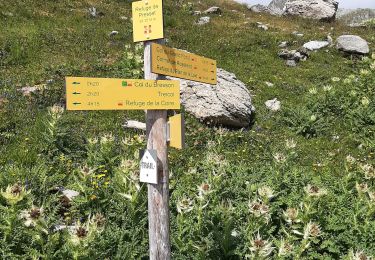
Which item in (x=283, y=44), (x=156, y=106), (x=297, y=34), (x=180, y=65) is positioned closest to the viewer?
(x=156, y=106)

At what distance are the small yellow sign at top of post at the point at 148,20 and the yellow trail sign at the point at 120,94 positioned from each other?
471 mm

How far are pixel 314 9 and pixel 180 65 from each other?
83.2 ft

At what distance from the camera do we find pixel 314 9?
88.1 ft

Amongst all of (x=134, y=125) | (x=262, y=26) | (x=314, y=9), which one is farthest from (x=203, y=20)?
(x=134, y=125)

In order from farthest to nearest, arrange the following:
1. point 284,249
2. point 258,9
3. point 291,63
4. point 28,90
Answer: point 258,9 < point 291,63 < point 28,90 < point 284,249

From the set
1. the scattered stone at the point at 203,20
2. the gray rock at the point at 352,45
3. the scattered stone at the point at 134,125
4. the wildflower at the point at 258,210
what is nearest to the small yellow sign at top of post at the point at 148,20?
the wildflower at the point at 258,210

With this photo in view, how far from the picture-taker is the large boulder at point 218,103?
10.5m

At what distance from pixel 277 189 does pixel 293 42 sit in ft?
46.4

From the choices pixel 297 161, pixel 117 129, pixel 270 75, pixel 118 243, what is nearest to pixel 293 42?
pixel 270 75

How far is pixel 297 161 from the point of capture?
30.3 ft

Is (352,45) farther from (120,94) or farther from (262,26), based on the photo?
(120,94)

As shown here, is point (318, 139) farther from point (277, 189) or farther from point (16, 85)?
point (16, 85)

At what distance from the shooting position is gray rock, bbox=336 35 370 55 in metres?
18.0

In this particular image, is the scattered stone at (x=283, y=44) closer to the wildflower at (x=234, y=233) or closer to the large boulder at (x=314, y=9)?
the large boulder at (x=314, y=9)
